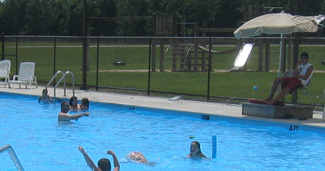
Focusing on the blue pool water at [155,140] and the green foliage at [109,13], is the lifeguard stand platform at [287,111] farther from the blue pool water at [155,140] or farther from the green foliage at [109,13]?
the green foliage at [109,13]

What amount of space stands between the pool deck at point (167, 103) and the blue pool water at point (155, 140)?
23cm

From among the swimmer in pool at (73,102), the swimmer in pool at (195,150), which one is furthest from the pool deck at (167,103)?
the swimmer in pool at (195,150)

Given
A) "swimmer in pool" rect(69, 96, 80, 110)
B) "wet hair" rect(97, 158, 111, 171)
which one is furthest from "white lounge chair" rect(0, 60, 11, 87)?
"wet hair" rect(97, 158, 111, 171)

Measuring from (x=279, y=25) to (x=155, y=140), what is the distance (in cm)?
400

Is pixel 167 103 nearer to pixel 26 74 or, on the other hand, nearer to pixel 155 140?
pixel 155 140

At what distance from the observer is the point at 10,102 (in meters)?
17.9

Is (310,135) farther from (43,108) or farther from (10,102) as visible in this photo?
(10,102)

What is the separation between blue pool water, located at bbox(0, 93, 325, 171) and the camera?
33.1 feet

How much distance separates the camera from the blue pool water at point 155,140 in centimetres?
1009

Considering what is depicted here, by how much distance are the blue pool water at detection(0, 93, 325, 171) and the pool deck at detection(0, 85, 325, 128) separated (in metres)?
0.23

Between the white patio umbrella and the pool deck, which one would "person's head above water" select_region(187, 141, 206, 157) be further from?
the white patio umbrella

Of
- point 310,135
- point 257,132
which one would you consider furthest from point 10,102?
point 310,135

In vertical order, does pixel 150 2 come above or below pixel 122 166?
above

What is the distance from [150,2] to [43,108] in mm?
54778
